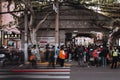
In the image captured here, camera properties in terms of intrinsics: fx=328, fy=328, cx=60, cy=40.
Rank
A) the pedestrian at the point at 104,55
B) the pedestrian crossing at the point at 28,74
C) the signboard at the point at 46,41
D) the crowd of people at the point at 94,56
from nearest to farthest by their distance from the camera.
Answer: the pedestrian crossing at the point at 28,74 → the crowd of people at the point at 94,56 → the pedestrian at the point at 104,55 → the signboard at the point at 46,41

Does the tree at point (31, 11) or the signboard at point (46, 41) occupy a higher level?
the tree at point (31, 11)

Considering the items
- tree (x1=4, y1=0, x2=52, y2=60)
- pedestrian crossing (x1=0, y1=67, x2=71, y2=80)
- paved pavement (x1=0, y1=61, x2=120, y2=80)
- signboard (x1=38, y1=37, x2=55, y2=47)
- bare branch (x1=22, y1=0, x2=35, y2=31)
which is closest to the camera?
pedestrian crossing (x1=0, y1=67, x2=71, y2=80)

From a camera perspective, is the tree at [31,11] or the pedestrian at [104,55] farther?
the tree at [31,11]

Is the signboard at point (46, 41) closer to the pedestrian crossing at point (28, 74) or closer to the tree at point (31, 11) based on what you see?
the tree at point (31, 11)

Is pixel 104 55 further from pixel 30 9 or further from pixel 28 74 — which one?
pixel 28 74

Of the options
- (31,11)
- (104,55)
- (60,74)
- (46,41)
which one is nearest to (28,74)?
(60,74)

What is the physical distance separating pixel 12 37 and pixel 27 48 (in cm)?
2017

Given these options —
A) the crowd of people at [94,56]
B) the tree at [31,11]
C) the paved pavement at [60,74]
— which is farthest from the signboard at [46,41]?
the paved pavement at [60,74]

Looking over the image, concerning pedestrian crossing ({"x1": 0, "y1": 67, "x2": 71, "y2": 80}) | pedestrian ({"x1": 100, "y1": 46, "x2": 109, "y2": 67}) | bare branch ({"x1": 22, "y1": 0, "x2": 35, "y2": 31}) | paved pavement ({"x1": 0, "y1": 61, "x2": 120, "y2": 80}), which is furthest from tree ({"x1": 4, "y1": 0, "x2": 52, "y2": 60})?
A: pedestrian crossing ({"x1": 0, "y1": 67, "x2": 71, "y2": 80})

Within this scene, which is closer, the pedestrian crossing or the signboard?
the pedestrian crossing

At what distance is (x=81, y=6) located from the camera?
1130 inches

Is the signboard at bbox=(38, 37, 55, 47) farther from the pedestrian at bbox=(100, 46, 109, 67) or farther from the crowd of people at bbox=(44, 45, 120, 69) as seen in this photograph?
the pedestrian at bbox=(100, 46, 109, 67)

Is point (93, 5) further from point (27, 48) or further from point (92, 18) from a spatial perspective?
point (27, 48)

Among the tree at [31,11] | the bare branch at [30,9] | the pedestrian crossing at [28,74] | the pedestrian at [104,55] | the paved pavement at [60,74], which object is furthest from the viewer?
Answer: the tree at [31,11]
